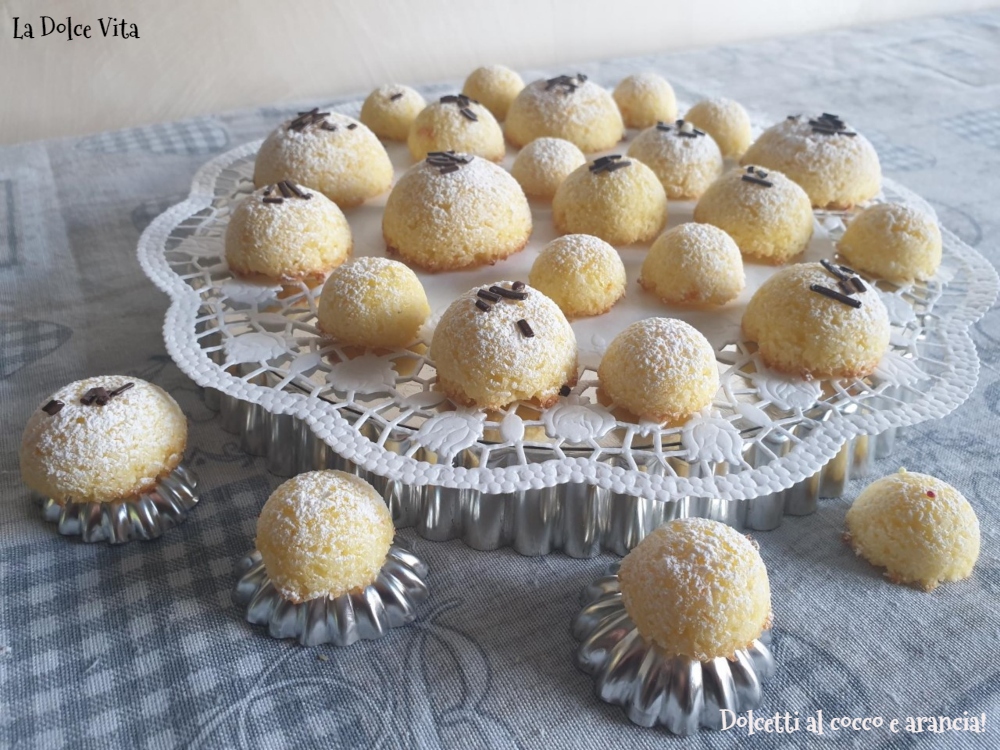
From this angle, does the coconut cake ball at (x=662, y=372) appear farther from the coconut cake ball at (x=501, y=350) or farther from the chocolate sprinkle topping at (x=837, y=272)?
the chocolate sprinkle topping at (x=837, y=272)

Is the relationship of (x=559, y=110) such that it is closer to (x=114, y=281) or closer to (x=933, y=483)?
(x=114, y=281)

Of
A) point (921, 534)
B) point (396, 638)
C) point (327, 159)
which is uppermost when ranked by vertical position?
point (327, 159)

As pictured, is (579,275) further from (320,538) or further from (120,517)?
(120,517)

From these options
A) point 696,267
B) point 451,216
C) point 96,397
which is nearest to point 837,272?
point 696,267

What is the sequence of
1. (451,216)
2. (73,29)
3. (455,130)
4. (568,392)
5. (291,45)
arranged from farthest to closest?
1. (291,45)
2. (73,29)
3. (455,130)
4. (451,216)
5. (568,392)

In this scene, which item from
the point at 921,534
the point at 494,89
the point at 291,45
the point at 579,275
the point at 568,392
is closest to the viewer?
the point at 921,534

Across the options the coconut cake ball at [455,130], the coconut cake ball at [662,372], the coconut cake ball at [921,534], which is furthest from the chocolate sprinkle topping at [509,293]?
the coconut cake ball at [455,130]

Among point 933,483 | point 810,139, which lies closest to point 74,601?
point 933,483
